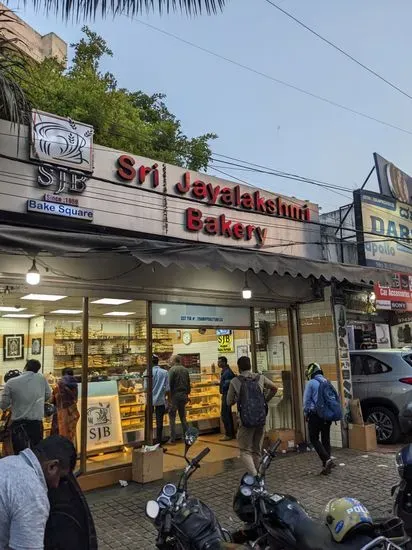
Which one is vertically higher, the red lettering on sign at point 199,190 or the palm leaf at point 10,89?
the palm leaf at point 10,89

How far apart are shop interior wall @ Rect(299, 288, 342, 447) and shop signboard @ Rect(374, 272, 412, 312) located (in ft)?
4.26

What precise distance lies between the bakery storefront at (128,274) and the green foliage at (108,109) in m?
4.59

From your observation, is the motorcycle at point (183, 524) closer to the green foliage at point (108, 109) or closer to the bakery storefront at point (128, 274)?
the bakery storefront at point (128, 274)

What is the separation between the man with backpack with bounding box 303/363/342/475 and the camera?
7.19 metres

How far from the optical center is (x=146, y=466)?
23.5 ft

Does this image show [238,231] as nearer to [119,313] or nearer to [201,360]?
[119,313]

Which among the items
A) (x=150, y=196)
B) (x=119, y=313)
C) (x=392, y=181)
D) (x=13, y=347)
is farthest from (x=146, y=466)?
(x=392, y=181)

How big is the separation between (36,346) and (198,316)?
288 centimetres

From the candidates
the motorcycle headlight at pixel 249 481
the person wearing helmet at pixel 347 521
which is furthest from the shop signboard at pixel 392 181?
the person wearing helmet at pixel 347 521

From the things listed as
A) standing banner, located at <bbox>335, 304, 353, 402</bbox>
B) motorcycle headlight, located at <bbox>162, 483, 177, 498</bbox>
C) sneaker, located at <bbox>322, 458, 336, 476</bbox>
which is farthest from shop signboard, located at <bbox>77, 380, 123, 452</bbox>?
motorcycle headlight, located at <bbox>162, 483, 177, 498</bbox>

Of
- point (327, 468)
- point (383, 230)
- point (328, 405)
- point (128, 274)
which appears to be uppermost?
point (383, 230)

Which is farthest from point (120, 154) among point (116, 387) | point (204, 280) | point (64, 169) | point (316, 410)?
point (316, 410)

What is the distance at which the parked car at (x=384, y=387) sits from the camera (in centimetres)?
960

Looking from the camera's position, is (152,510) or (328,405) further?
(328,405)
